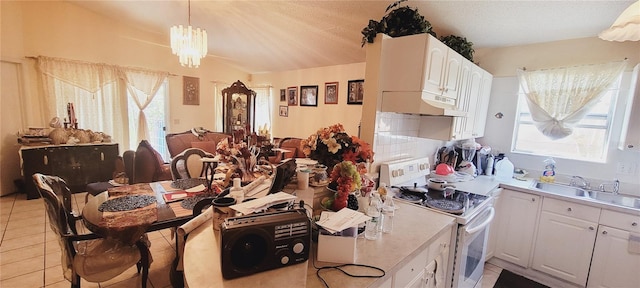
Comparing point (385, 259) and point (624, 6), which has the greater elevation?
point (624, 6)

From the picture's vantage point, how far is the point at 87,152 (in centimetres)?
394

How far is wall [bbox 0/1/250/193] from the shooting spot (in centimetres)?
361

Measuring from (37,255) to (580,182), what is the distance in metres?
5.23

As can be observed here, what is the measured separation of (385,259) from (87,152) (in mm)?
4824

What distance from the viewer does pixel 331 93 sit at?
508 cm

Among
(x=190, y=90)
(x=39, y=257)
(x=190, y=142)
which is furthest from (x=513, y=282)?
(x=190, y=90)

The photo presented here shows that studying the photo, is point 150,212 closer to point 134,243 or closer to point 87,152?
point 134,243

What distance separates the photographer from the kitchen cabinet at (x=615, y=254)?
78.0 inches

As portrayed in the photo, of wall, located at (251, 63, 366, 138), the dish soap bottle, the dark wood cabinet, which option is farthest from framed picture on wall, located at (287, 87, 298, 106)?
the dish soap bottle

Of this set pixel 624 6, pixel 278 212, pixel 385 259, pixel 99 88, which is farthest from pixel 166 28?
pixel 624 6

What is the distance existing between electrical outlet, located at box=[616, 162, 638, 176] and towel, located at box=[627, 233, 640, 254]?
2.27ft

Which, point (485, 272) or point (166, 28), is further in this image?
point (166, 28)

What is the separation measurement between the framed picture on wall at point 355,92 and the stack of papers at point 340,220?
363cm

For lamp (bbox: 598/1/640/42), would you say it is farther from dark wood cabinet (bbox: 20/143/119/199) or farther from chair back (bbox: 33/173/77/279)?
dark wood cabinet (bbox: 20/143/119/199)
